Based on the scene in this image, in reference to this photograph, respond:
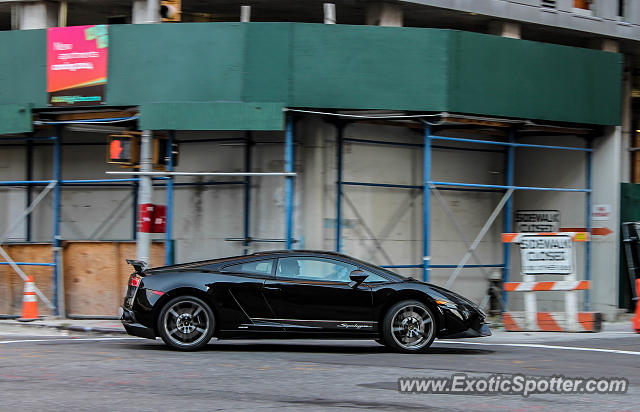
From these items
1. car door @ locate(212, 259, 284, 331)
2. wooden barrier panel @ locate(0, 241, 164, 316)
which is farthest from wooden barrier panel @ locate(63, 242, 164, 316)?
car door @ locate(212, 259, 284, 331)

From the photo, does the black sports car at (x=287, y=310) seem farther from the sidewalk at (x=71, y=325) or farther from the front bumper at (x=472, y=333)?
the sidewalk at (x=71, y=325)

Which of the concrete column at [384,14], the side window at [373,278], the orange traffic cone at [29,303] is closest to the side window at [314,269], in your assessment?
the side window at [373,278]

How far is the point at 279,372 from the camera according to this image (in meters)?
8.66

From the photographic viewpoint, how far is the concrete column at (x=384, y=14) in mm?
16438

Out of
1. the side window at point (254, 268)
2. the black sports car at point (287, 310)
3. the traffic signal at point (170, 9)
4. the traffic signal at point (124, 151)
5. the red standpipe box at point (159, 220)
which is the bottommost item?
the black sports car at point (287, 310)

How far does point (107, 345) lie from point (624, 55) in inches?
534

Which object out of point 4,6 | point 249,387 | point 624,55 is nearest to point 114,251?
point 4,6

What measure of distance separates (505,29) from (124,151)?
27.6 feet

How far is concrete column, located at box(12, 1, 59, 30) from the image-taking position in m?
16.8

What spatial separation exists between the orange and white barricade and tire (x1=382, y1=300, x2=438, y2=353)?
4.06m

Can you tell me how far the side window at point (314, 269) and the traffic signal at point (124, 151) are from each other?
15.1 ft

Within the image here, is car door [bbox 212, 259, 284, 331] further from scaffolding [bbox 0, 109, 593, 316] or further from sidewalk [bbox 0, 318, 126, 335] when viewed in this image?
scaffolding [bbox 0, 109, 593, 316]

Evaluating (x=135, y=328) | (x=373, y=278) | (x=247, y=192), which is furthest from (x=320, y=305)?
(x=247, y=192)

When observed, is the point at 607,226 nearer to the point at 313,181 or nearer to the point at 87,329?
the point at 313,181
